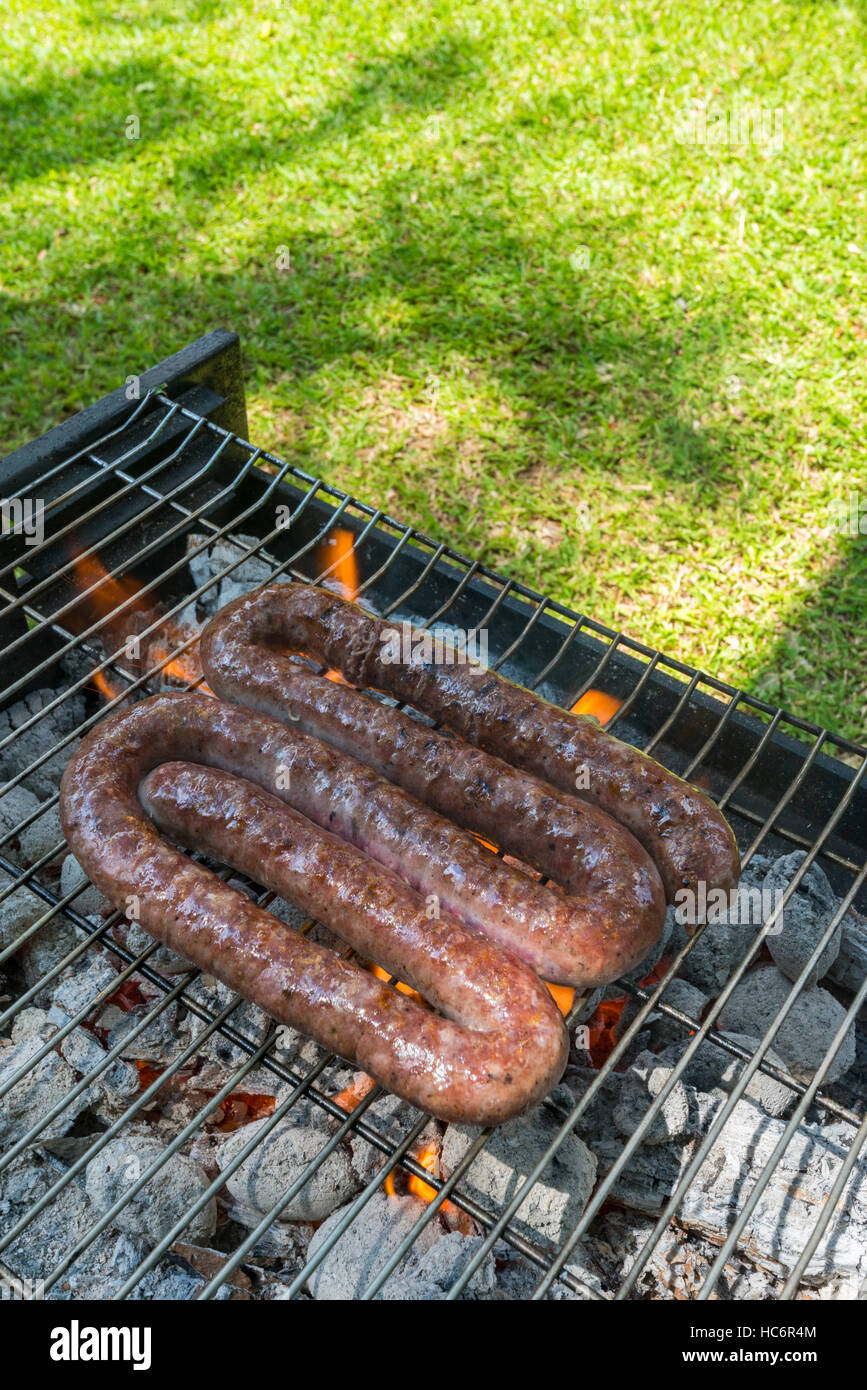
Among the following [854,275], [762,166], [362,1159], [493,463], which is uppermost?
[762,166]

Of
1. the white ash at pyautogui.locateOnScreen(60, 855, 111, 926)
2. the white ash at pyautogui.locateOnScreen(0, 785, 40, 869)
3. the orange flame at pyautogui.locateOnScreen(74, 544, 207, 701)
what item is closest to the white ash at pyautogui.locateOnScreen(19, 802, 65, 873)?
the white ash at pyautogui.locateOnScreen(0, 785, 40, 869)

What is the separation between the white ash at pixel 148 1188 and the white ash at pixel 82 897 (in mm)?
793

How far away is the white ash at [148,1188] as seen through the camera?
268 cm

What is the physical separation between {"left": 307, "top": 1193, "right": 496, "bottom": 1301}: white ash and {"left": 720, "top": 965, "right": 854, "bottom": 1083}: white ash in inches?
44.7

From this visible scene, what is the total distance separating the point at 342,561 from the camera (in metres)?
4.23

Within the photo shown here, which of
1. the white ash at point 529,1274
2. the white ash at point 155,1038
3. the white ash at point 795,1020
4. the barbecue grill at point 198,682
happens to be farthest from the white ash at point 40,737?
the white ash at point 795,1020

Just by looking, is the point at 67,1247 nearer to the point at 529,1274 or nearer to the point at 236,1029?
the point at 236,1029

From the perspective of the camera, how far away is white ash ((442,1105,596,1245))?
108 inches

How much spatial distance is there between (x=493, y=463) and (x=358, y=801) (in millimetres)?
3425

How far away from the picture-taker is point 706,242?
23.5 ft

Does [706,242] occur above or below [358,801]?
above

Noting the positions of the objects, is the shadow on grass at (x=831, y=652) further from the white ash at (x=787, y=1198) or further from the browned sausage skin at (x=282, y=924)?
the browned sausage skin at (x=282, y=924)
